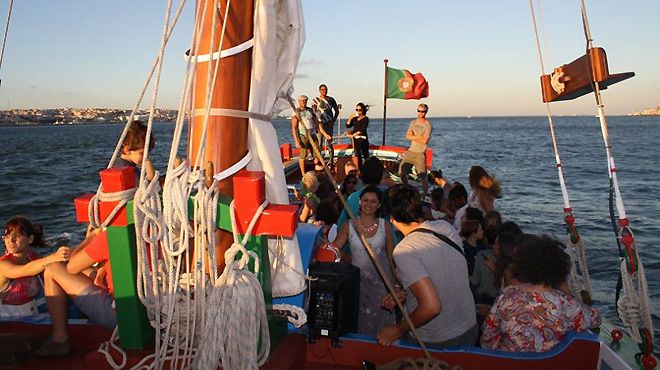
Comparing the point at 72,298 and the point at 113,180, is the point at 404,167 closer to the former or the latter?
the point at 72,298

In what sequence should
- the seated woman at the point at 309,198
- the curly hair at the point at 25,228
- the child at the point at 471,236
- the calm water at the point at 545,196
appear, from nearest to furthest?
the curly hair at the point at 25,228, the child at the point at 471,236, the seated woman at the point at 309,198, the calm water at the point at 545,196

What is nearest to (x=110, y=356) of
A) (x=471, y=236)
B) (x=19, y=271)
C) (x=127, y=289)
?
(x=127, y=289)

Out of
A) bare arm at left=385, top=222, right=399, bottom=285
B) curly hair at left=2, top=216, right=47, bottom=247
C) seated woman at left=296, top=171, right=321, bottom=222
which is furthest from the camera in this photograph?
seated woman at left=296, top=171, right=321, bottom=222

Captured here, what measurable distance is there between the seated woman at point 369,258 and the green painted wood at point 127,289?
63.4 inches

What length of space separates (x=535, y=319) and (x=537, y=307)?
0.34 feet

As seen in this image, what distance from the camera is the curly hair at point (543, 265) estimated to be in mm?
2703

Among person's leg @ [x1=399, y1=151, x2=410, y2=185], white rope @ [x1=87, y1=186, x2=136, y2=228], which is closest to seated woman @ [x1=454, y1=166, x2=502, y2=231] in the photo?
person's leg @ [x1=399, y1=151, x2=410, y2=185]

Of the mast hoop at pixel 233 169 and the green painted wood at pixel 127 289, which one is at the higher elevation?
the mast hoop at pixel 233 169

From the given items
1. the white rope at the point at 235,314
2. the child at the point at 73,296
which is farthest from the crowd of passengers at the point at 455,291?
the child at the point at 73,296

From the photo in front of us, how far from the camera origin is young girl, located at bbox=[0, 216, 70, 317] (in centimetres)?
356

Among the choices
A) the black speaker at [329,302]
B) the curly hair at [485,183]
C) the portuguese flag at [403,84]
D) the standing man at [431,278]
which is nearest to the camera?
the standing man at [431,278]

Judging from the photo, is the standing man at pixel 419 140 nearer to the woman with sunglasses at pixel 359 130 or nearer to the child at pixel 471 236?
the woman with sunglasses at pixel 359 130

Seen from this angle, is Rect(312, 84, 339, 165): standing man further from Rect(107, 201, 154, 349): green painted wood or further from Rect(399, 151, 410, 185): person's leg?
Rect(107, 201, 154, 349): green painted wood

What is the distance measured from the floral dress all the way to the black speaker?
875 millimetres
